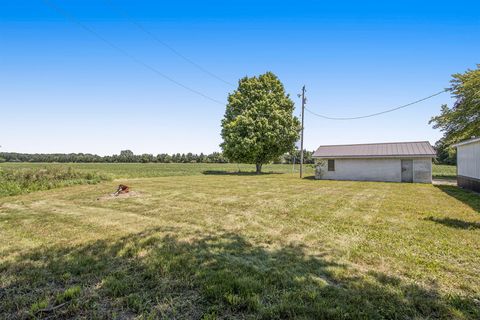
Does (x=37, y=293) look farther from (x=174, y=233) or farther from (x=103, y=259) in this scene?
(x=174, y=233)

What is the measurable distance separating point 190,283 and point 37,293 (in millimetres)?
→ 1903

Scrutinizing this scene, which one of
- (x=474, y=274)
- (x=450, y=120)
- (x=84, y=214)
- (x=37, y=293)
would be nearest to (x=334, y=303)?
(x=474, y=274)

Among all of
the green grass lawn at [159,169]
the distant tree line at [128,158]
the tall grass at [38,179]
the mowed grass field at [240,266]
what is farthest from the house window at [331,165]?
the distant tree line at [128,158]

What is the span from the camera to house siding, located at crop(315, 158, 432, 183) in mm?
19578

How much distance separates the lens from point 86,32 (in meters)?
11.5

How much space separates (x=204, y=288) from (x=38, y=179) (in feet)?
57.1

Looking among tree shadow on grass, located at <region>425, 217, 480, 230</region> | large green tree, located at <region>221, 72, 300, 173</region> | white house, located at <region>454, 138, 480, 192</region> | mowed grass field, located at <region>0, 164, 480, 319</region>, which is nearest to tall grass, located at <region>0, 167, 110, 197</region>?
mowed grass field, located at <region>0, 164, 480, 319</region>

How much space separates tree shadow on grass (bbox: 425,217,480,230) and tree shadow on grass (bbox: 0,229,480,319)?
438cm

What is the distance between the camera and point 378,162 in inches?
843

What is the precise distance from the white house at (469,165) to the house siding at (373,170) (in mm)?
3041

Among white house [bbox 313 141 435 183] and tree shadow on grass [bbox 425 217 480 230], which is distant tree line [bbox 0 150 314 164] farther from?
tree shadow on grass [bbox 425 217 480 230]

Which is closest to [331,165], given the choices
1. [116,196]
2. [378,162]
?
[378,162]

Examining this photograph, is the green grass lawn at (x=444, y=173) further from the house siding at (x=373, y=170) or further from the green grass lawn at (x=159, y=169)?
the green grass lawn at (x=159, y=169)

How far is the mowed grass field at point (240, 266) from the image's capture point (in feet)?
9.05
